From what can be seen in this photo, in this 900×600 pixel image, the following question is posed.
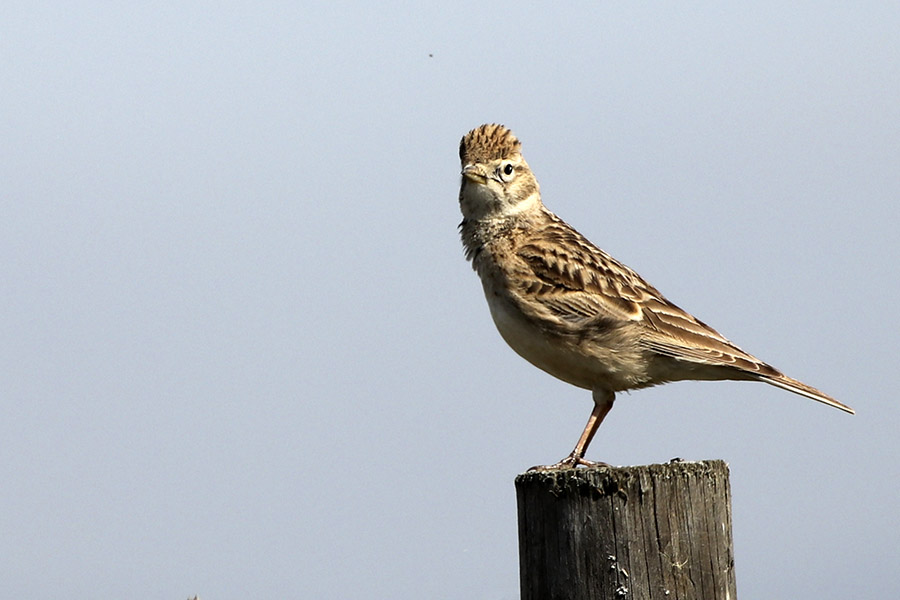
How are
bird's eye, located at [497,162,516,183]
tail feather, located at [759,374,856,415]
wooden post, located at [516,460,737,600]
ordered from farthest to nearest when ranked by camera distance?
bird's eye, located at [497,162,516,183] < tail feather, located at [759,374,856,415] < wooden post, located at [516,460,737,600]

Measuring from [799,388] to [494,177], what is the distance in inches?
124

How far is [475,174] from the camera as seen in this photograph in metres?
10.2

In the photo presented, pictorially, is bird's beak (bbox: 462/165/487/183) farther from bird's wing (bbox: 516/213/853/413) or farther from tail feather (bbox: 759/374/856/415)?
tail feather (bbox: 759/374/856/415)

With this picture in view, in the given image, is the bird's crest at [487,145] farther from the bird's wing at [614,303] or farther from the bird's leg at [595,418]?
the bird's leg at [595,418]

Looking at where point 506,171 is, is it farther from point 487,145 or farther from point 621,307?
point 621,307

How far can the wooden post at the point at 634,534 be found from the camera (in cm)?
547

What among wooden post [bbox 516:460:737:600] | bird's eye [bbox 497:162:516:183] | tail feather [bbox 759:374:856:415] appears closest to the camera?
wooden post [bbox 516:460:737:600]

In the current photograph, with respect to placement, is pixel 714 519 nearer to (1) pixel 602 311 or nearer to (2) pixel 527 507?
(2) pixel 527 507

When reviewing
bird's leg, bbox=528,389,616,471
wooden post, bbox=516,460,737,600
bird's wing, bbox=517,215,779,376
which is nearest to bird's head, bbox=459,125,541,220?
bird's wing, bbox=517,215,779,376

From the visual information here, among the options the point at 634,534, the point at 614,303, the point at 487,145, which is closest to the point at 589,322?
the point at 614,303

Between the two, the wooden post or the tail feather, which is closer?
the wooden post

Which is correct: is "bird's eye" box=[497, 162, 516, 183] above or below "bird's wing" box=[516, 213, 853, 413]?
above

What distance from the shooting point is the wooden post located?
547cm

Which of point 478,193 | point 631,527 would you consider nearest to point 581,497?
point 631,527
